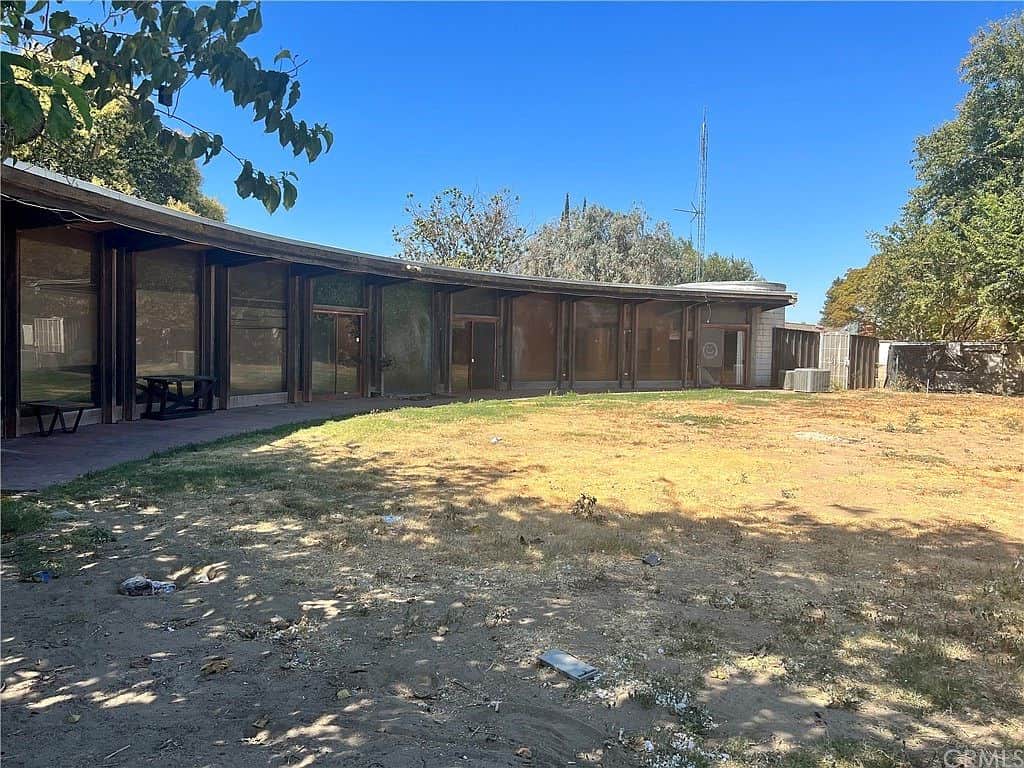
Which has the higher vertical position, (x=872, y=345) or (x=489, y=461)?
(x=872, y=345)

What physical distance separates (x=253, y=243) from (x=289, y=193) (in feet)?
31.6

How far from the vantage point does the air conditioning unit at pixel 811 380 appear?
21.2 m

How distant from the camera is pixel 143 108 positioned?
264 centimetres

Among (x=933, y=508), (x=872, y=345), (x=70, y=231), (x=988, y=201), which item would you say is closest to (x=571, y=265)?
(x=872, y=345)

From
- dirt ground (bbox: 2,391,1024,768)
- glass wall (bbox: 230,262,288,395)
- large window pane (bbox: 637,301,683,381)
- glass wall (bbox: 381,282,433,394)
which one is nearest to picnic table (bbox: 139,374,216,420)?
glass wall (bbox: 230,262,288,395)

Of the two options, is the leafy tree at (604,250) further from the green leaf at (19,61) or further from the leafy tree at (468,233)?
the green leaf at (19,61)

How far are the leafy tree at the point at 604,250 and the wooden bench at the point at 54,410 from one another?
32236mm

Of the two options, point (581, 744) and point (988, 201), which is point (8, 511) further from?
point (988, 201)

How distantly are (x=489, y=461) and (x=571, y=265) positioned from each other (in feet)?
111

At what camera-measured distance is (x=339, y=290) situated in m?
15.2

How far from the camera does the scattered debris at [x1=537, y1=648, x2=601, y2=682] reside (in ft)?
9.51

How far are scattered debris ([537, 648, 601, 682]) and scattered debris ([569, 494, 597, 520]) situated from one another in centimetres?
237

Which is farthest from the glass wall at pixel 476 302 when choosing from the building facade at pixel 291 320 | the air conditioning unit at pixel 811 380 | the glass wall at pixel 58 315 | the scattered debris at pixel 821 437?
the air conditioning unit at pixel 811 380

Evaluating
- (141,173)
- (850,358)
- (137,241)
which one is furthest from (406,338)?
(850,358)
